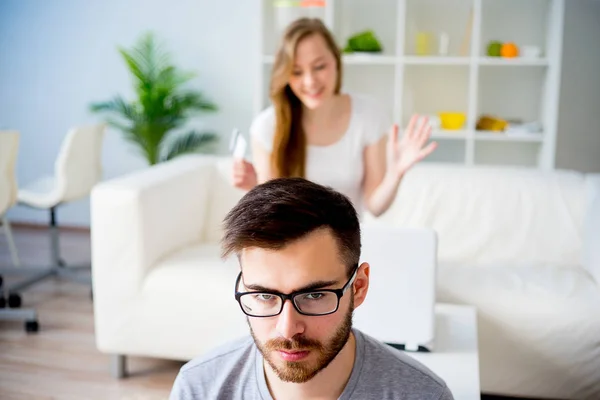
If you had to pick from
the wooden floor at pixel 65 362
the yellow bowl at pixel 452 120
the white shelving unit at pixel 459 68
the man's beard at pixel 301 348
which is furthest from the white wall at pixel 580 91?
the man's beard at pixel 301 348

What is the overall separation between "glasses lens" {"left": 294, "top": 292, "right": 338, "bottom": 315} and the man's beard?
0.13 ft

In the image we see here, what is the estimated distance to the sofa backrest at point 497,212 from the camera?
10.1 feet

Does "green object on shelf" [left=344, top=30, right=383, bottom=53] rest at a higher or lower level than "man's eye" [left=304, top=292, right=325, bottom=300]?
higher

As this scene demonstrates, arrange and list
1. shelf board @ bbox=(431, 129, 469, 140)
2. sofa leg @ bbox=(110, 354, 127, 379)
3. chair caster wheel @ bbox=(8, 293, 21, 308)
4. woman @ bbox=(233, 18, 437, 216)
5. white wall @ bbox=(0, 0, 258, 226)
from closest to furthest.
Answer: woman @ bbox=(233, 18, 437, 216), sofa leg @ bbox=(110, 354, 127, 379), chair caster wheel @ bbox=(8, 293, 21, 308), shelf board @ bbox=(431, 129, 469, 140), white wall @ bbox=(0, 0, 258, 226)

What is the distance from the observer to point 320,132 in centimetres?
234

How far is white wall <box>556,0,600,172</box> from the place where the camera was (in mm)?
4566

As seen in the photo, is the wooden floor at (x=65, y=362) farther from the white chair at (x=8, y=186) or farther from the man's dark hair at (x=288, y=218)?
the man's dark hair at (x=288, y=218)

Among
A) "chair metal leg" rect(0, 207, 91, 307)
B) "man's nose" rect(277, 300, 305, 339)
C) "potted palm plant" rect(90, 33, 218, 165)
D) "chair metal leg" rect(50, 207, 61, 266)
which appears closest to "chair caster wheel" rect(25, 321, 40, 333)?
"chair metal leg" rect(0, 207, 91, 307)

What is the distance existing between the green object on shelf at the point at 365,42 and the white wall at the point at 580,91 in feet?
3.77

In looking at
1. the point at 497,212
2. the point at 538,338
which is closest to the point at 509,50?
the point at 497,212

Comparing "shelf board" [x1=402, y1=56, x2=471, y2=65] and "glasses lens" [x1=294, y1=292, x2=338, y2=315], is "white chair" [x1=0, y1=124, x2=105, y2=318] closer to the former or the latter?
"shelf board" [x1=402, y1=56, x2=471, y2=65]

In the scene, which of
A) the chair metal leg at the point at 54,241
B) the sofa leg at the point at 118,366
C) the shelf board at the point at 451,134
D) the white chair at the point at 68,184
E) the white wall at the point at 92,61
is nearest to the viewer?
the sofa leg at the point at 118,366

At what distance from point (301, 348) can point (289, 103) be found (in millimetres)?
1345

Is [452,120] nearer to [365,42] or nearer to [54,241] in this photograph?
[365,42]
